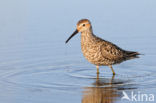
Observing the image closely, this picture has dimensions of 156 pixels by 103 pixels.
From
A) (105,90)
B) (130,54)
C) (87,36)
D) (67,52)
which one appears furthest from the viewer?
(67,52)

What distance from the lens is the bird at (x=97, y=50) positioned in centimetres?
1177

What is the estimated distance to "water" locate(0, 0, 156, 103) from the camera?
10.0 meters

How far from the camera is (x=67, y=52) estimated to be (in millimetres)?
13523

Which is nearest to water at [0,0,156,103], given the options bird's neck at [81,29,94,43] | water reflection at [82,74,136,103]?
water reflection at [82,74,136,103]

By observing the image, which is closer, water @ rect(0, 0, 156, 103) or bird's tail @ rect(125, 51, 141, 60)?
water @ rect(0, 0, 156, 103)

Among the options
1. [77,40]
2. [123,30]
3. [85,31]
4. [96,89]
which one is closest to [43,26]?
[77,40]

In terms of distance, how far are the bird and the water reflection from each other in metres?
0.63

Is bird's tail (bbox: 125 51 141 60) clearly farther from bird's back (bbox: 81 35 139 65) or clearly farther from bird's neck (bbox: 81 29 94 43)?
bird's neck (bbox: 81 29 94 43)

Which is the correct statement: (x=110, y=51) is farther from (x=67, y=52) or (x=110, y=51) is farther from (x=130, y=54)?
(x=67, y=52)

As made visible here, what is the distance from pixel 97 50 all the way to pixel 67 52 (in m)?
1.89

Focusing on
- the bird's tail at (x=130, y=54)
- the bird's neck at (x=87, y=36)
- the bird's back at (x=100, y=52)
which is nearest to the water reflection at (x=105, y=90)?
the bird's back at (x=100, y=52)

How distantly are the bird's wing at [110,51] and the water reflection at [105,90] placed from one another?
780 mm

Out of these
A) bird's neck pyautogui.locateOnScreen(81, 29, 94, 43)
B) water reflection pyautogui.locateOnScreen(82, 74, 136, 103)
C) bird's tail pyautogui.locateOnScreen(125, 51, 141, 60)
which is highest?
bird's neck pyautogui.locateOnScreen(81, 29, 94, 43)

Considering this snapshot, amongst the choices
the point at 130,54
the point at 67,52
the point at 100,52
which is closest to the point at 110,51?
the point at 100,52
